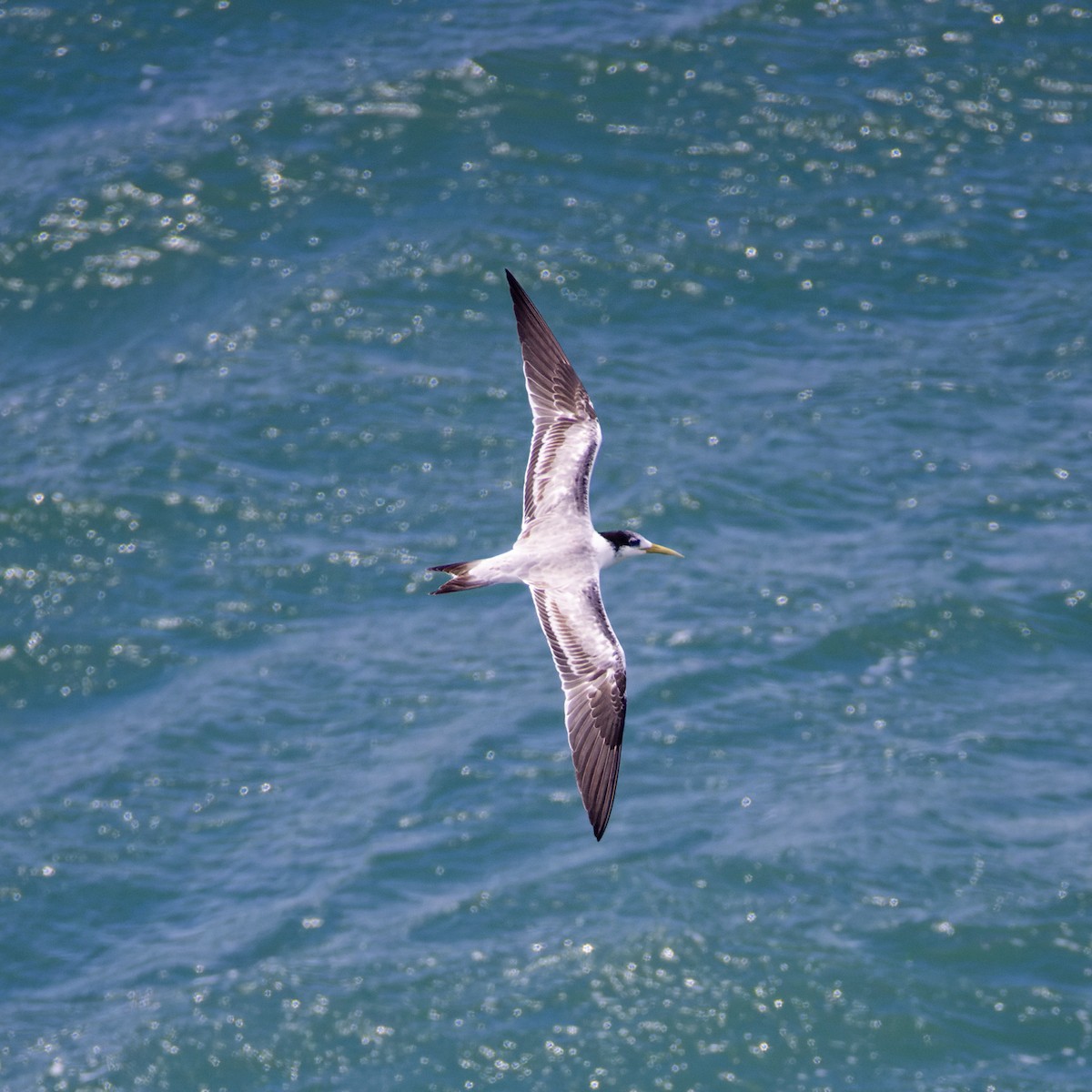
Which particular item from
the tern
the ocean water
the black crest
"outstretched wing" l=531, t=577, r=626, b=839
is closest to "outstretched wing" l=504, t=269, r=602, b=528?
the tern

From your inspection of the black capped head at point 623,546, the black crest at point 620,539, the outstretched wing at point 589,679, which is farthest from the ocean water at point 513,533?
the outstretched wing at point 589,679

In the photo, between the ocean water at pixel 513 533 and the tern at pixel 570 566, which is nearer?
the tern at pixel 570 566

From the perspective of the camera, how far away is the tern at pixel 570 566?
13547mm

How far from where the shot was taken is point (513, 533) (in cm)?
2350

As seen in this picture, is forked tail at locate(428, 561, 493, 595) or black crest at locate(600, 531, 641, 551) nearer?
forked tail at locate(428, 561, 493, 595)

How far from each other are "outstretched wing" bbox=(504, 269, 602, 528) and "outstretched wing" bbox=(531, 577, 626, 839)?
1155 mm

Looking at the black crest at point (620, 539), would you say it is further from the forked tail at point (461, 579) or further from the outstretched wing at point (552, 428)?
the forked tail at point (461, 579)

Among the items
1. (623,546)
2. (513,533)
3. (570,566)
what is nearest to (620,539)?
(623,546)

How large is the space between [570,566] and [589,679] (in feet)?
3.73

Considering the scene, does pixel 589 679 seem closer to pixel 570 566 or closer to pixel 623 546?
pixel 570 566

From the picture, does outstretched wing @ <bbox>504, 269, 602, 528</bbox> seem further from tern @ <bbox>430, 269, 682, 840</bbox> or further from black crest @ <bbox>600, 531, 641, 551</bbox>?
black crest @ <bbox>600, 531, 641, 551</bbox>

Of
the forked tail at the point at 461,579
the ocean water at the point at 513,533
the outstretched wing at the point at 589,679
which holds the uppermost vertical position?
the forked tail at the point at 461,579

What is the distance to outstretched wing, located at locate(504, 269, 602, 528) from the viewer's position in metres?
15.2

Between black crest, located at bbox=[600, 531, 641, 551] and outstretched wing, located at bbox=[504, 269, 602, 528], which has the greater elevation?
outstretched wing, located at bbox=[504, 269, 602, 528]
